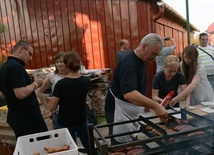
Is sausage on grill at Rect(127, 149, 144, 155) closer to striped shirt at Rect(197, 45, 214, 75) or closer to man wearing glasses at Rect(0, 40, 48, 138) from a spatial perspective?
man wearing glasses at Rect(0, 40, 48, 138)

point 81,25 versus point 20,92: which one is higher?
point 81,25

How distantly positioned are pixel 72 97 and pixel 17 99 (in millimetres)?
657

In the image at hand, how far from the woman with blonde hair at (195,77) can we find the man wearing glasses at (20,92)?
91.7 inches

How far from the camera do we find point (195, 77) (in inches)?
138

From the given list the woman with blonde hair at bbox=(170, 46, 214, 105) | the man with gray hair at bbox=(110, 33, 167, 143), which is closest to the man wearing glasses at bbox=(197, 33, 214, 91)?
the woman with blonde hair at bbox=(170, 46, 214, 105)

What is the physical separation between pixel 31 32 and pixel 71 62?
16.1ft

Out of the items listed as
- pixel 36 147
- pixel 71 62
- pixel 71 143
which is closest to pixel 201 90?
pixel 71 62

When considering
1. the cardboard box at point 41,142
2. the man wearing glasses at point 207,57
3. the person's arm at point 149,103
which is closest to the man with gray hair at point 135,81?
the person's arm at point 149,103

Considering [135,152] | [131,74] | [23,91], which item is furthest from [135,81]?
[23,91]

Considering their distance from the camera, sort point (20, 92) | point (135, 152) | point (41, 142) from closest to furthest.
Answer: point (135, 152)
point (41, 142)
point (20, 92)

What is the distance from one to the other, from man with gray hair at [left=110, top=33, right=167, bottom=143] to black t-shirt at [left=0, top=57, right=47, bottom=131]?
1.03m

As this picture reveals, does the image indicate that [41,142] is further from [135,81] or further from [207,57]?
[207,57]

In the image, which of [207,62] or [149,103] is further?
[207,62]

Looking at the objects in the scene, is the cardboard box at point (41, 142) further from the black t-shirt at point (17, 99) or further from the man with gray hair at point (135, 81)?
the man with gray hair at point (135, 81)
